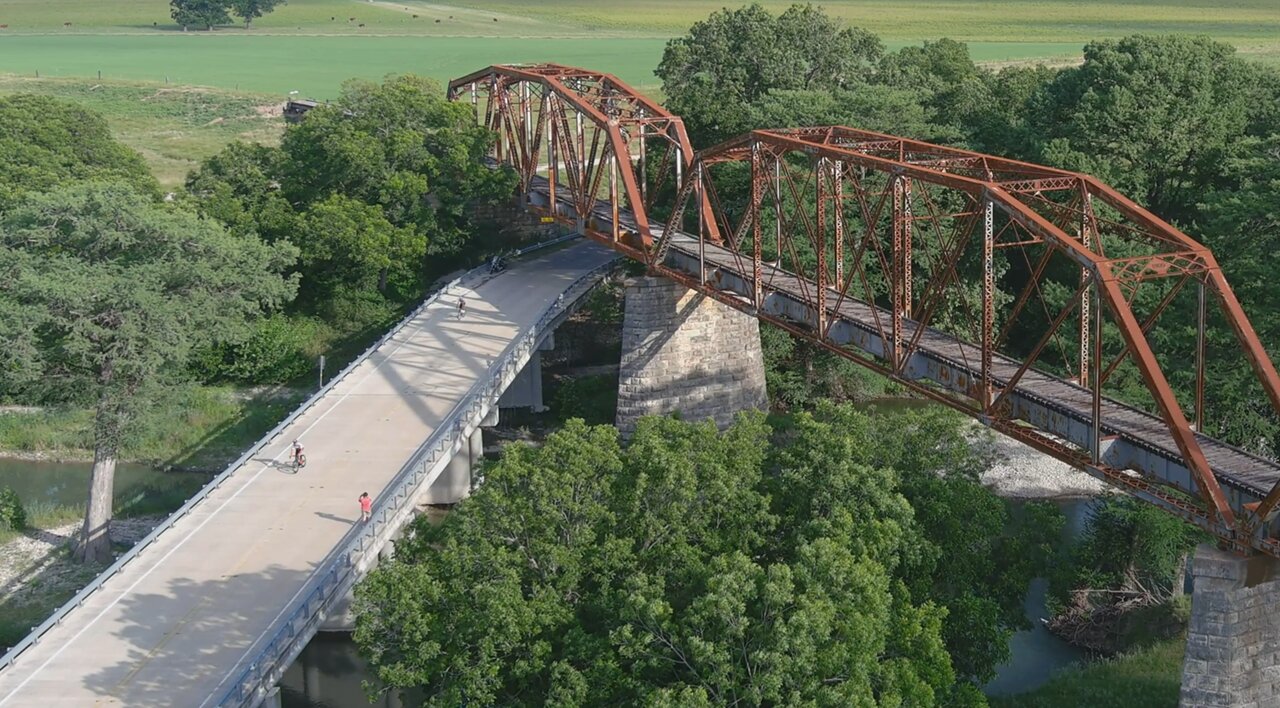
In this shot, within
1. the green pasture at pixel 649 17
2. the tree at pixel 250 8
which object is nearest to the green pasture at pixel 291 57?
the tree at pixel 250 8

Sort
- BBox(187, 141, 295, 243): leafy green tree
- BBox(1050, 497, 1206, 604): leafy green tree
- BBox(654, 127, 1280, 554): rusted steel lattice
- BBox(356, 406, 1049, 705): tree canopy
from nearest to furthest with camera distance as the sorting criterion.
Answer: BBox(356, 406, 1049, 705): tree canopy
BBox(654, 127, 1280, 554): rusted steel lattice
BBox(1050, 497, 1206, 604): leafy green tree
BBox(187, 141, 295, 243): leafy green tree

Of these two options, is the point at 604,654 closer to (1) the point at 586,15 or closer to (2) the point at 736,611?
(2) the point at 736,611

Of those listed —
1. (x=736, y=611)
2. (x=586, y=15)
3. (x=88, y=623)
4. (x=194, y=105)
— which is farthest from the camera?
(x=586, y=15)

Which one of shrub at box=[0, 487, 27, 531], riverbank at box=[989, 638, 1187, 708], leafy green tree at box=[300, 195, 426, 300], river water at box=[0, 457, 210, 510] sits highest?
leafy green tree at box=[300, 195, 426, 300]

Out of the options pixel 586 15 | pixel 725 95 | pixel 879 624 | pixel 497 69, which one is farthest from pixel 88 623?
pixel 586 15

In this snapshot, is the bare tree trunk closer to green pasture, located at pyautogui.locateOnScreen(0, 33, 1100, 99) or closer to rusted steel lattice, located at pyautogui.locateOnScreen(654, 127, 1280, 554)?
rusted steel lattice, located at pyautogui.locateOnScreen(654, 127, 1280, 554)

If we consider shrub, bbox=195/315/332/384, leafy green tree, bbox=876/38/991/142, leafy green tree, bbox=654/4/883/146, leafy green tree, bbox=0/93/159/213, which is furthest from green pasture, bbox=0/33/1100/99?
shrub, bbox=195/315/332/384
